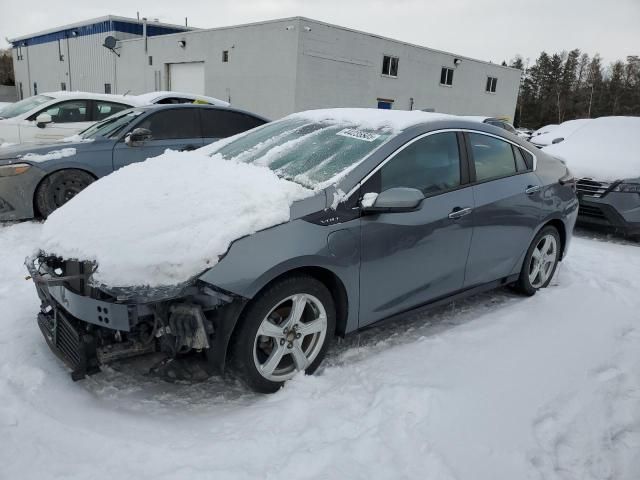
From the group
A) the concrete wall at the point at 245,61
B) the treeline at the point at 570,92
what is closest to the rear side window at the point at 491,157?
the concrete wall at the point at 245,61

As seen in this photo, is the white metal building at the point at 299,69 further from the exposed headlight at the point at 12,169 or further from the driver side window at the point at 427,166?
the driver side window at the point at 427,166

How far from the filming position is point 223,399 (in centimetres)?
286

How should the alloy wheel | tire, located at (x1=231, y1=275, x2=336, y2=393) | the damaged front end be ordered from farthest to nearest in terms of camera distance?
the alloy wheel < tire, located at (x1=231, y1=275, x2=336, y2=393) < the damaged front end

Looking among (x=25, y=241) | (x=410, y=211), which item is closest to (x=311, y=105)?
(x=25, y=241)

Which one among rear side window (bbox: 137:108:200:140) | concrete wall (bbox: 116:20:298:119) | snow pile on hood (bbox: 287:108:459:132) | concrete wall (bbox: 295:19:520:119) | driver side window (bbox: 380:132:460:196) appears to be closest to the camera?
driver side window (bbox: 380:132:460:196)

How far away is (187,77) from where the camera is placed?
2678cm

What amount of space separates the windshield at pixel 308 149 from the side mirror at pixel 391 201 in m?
0.25

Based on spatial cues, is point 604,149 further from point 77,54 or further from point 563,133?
point 77,54

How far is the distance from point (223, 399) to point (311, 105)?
2075cm

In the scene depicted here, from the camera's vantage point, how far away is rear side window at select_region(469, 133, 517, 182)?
3820 mm

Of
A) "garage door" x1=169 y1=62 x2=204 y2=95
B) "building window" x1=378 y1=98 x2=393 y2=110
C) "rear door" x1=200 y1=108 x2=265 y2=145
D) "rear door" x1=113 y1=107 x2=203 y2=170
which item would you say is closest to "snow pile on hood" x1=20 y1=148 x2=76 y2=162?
"rear door" x1=113 y1=107 x2=203 y2=170

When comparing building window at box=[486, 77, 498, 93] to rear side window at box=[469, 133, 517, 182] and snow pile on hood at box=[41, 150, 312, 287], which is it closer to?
rear side window at box=[469, 133, 517, 182]

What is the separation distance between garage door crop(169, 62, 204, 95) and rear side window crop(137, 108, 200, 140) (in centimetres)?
2006

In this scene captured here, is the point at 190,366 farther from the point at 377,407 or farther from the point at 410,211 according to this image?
the point at 410,211
